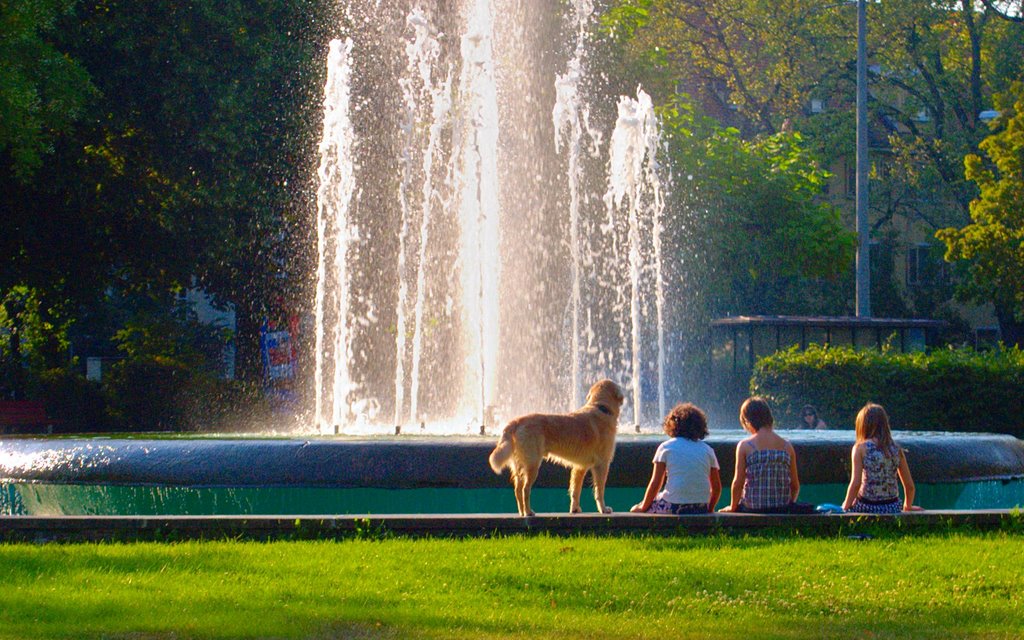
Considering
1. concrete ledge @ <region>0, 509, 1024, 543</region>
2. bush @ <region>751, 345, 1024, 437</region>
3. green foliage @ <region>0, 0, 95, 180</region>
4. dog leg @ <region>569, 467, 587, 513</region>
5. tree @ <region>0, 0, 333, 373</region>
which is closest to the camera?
concrete ledge @ <region>0, 509, 1024, 543</region>

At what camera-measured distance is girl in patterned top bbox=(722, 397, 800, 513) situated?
944cm

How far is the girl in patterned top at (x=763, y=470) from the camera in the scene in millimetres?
9438

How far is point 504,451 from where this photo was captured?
9.12 metres

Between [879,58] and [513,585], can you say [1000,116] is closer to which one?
[879,58]

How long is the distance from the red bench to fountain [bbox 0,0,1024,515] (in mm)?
5599

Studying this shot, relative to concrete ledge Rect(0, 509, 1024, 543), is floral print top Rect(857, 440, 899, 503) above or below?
above

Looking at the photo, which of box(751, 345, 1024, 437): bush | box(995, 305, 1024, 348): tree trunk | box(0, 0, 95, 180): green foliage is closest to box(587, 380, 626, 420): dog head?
box(751, 345, 1024, 437): bush

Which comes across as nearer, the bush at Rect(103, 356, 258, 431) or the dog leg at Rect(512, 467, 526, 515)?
the dog leg at Rect(512, 467, 526, 515)

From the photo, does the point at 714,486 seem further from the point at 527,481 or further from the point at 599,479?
the point at 527,481

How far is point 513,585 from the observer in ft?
23.8

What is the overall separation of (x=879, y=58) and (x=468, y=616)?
145 feet

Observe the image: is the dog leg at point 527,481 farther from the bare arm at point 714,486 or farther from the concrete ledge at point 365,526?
the bare arm at point 714,486

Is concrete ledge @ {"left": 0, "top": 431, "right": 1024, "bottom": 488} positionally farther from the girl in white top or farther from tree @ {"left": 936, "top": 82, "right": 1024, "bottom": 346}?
tree @ {"left": 936, "top": 82, "right": 1024, "bottom": 346}

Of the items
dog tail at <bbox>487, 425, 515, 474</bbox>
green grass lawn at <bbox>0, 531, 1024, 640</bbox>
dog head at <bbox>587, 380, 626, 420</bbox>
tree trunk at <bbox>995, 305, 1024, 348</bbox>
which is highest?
tree trunk at <bbox>995, 305, 1024, 348</bbox>
